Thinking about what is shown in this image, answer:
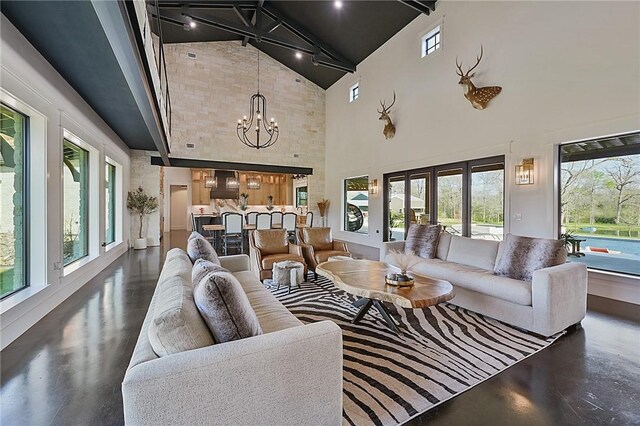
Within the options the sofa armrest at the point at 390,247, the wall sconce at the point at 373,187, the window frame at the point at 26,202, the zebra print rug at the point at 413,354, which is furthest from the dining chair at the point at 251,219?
the window frame at the point at 26,202

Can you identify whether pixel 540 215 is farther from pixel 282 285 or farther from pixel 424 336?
pixel 282 285

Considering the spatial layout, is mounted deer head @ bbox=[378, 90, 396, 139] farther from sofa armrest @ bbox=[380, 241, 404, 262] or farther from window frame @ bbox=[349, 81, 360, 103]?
sofa armrest @ bbox=[380, 241, 404, 262]

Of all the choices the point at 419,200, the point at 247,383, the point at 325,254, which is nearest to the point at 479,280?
the point at 325,254

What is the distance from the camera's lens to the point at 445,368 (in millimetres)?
2320

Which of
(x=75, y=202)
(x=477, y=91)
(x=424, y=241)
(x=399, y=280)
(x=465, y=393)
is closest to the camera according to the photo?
(x=465, y=393)

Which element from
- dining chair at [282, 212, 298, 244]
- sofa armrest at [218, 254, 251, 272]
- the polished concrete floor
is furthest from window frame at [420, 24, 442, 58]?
sofa armrest at [218, 254, 251, 272]

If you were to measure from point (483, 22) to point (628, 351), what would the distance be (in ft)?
18.9

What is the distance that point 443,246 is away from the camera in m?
4.70

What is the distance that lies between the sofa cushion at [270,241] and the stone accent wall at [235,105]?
576cm

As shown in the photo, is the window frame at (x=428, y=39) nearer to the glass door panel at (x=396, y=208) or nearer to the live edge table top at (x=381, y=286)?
the glass door panel at (x=396, y=208)

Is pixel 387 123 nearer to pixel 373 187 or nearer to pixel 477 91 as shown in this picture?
pixel 373 187

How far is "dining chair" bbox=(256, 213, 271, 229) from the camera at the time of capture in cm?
827

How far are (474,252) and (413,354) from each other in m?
2.26

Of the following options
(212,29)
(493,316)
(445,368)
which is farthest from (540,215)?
(212,29)
